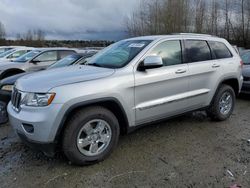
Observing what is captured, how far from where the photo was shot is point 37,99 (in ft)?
9.61

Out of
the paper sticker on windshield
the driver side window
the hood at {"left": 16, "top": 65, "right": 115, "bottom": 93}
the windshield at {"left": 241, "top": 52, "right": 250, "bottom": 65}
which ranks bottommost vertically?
the hood at {"left": 16, "top": 65, "right": 115, "bottom": 93}

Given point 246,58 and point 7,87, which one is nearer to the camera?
point 7,87

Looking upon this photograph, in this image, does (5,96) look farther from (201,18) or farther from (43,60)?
(201,18)

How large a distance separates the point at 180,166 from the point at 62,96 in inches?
71.1

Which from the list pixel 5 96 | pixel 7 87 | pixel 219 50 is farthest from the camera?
pixel 7 87

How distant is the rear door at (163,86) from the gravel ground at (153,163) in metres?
0.51

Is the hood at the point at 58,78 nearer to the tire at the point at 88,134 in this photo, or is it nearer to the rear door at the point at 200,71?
the tire at the point at 88,134

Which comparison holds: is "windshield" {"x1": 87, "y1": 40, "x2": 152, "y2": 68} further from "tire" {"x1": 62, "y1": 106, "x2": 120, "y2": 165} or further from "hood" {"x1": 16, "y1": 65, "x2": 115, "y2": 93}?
"tire" {"x1": 62, "y1": 106, "x2": 120, "y2": 165}

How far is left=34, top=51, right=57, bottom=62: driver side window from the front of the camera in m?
8.51

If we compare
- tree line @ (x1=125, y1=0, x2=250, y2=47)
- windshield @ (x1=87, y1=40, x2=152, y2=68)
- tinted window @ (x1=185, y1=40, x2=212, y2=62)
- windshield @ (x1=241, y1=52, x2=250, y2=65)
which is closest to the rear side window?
tinted window @ (x1=185, y1=40, x2=212, y2=62)

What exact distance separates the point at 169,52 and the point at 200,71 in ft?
2.39

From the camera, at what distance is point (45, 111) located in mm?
2865

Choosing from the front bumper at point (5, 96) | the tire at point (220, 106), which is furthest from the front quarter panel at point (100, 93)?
the front bumper at point (5, 96)

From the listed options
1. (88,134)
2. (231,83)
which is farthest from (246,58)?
(88,134)
